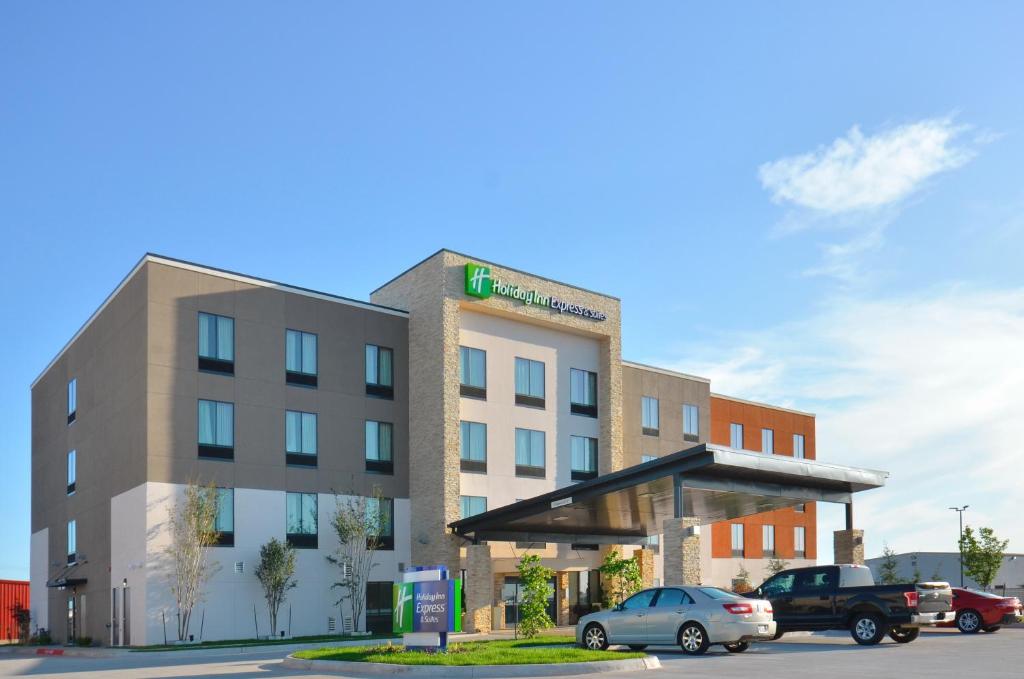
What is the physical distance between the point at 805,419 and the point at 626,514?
2879 cm

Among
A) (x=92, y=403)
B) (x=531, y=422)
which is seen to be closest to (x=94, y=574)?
(x=92, y=403)

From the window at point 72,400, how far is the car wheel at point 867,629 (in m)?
33.2

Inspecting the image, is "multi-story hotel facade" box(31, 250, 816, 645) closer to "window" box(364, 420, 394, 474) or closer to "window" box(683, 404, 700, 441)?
"window" box(364, 420, 394, 474)

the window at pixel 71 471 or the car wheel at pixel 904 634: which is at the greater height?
the window at pixel 71 471

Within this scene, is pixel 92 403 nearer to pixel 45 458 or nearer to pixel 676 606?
pixel 45 458

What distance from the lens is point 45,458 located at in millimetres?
49344

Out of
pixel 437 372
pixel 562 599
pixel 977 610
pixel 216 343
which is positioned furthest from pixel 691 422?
pixel 216 343

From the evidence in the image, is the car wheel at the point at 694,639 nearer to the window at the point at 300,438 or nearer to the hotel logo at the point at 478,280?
the window at the point at 300,438

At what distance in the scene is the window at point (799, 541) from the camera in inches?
2343

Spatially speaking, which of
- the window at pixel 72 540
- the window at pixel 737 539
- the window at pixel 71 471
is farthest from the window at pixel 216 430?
the window at pixel 737 539

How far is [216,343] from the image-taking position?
118ft

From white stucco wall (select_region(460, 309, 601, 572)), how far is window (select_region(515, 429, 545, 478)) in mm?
237

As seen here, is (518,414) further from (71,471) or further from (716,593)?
(716,593)

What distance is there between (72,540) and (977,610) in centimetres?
3433
